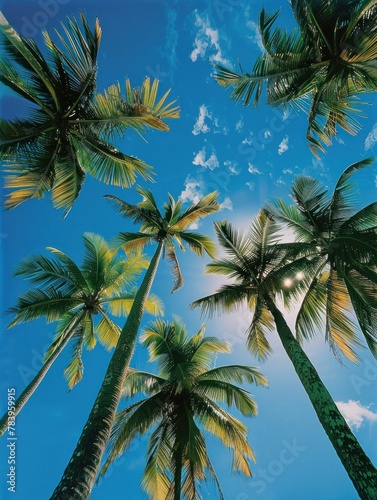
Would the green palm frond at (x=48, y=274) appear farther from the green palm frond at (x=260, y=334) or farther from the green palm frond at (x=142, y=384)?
the green palm frond at (x=260, y=334)

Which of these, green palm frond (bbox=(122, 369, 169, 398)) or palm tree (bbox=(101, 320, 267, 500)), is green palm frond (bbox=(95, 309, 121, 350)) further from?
green palm frond (bbox=(122, 369, 169, 398))

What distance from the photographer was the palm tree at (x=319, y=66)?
8711mm

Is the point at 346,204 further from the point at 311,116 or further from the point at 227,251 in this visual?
the point at 227,251

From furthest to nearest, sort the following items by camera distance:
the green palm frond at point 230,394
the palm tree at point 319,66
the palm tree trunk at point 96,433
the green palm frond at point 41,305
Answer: the green palm frond at point 41,305, the green palm frond at point 230,394, the palm tree at point 319,66, the palm tree trunk at point 96,433

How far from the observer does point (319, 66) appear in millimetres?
9594

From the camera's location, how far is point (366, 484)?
19.3 feet

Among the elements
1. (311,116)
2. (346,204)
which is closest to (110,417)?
(346,204)

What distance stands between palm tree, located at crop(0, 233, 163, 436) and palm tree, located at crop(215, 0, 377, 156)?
748 cm

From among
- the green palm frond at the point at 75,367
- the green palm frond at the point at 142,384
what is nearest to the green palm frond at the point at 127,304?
the green palm frond at the point at 75,367

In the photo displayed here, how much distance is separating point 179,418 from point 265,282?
5.64 metres

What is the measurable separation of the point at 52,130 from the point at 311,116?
25.5ft

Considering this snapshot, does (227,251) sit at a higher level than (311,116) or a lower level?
lower

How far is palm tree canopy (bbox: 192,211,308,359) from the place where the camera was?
10547 mm

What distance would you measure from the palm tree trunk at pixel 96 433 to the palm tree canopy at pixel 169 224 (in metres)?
5.24
